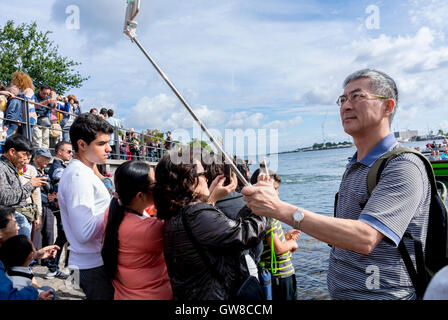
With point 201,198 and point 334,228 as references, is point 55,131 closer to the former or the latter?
point 201,198

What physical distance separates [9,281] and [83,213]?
0.94 m

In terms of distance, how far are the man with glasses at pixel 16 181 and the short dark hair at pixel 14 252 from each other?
47.8 inches

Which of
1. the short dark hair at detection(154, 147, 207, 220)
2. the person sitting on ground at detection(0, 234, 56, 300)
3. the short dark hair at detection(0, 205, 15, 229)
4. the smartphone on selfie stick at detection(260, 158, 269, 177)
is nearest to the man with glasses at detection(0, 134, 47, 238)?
the short dark hair at detection(0, 205, 15, 229)

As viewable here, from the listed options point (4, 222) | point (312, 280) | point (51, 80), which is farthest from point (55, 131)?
point (51, 80)

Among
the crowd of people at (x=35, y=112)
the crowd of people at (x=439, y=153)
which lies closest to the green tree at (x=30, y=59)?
the crowd of people at (x=35, y=112)

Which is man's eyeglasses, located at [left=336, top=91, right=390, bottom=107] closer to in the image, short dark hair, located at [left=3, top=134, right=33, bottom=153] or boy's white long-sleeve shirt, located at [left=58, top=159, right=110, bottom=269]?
boy's white long-sleeve shirt, located at [left=58, top=159, right=110, bottom=269]

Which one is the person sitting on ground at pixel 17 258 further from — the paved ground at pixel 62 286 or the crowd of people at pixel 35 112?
the crowd of people at pixel 35 112

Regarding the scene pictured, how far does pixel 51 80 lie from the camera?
26203 millimetres

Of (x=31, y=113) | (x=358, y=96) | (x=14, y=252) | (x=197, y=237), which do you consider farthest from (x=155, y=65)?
(x=31, y=113)

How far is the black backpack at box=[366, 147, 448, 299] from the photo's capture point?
5.42ft

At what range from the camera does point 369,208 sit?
1610 mm

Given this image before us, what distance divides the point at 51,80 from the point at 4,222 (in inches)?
1048

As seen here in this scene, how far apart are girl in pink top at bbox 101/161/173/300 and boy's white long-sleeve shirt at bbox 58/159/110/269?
0.49 feet

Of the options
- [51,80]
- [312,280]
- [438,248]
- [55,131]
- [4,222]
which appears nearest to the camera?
[438,248]
